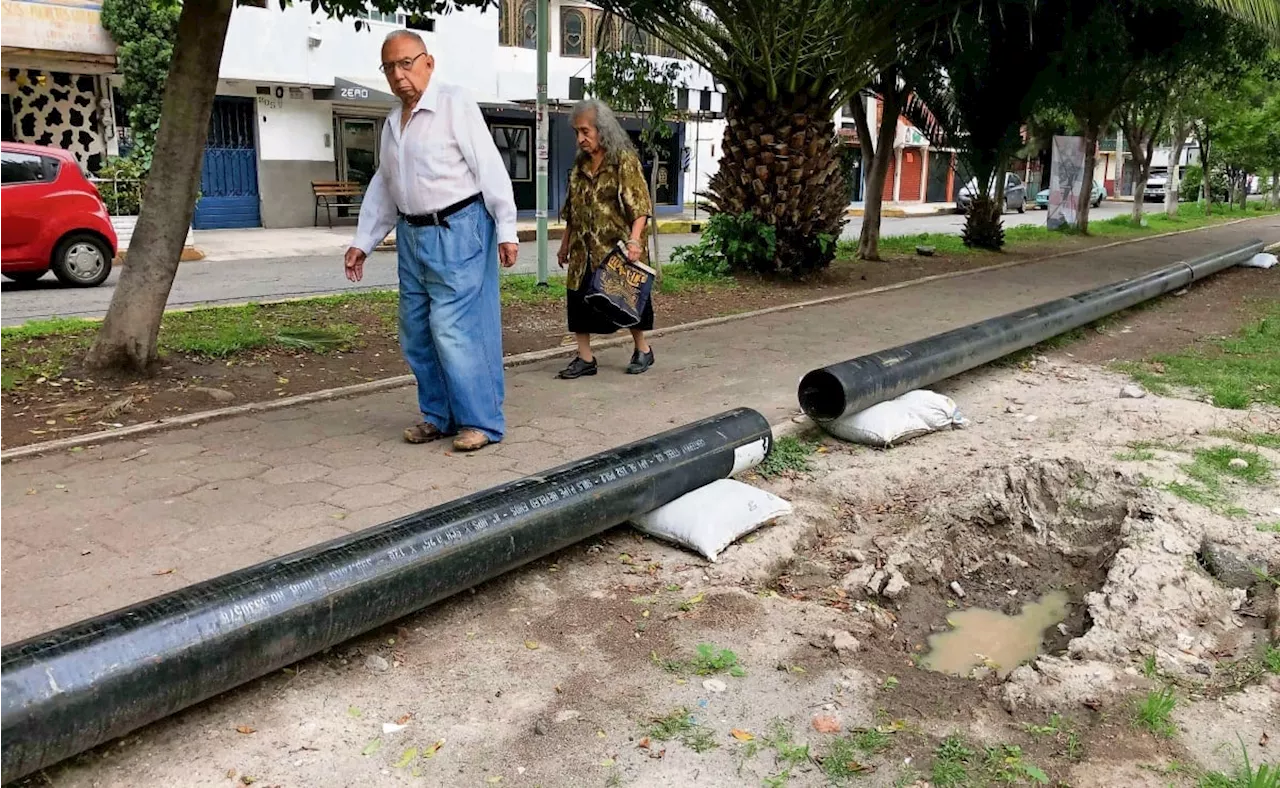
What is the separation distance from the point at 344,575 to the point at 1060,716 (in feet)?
6.80

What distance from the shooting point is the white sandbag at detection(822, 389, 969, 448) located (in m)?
5.47

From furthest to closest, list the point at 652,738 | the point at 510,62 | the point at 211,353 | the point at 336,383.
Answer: the point at 510,62, the point at 211,353, the point at 336,383, the point at 652,738

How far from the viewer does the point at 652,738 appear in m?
2.79

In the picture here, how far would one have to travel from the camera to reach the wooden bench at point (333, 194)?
21.5 m

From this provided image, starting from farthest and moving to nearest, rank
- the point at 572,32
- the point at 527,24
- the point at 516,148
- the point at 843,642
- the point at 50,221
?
the point at 572,32, the point at 516,148, the point at 527,24, the point at 50,221, the point at 843,642

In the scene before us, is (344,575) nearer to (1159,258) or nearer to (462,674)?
(462,674)

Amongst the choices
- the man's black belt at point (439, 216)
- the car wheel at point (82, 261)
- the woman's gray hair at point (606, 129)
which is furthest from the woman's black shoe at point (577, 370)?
the car wheel at point (82, 261)

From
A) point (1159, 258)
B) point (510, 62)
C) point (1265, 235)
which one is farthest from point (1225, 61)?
point (510, 62)

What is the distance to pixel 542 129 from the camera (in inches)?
430

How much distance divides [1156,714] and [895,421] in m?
2.79

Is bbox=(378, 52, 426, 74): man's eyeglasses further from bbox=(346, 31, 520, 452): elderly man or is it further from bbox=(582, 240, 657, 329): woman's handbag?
bbox=(582, 240, 657, 329): woman's handbag

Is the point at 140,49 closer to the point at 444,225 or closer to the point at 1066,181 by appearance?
the point at 444,225

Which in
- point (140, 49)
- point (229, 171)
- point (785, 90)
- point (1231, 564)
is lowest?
point (1231, 564)

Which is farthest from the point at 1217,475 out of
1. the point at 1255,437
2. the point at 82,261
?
the point at 82,261
